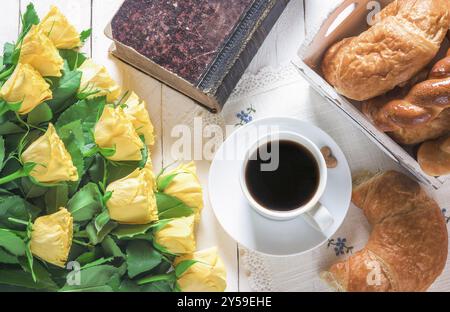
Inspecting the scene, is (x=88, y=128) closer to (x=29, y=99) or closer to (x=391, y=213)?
(x=29, y=99)

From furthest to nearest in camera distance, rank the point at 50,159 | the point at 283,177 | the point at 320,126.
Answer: the point at 320,126, the point at 283,177, the point at 50,159

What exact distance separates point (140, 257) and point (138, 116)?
24 cm

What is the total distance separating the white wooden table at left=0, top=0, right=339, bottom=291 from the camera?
3.90ft

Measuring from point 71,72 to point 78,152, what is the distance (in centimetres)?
16

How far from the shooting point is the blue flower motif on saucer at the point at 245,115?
1.18m

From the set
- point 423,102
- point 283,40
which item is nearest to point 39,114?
point 283,40

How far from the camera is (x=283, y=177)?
1.07m

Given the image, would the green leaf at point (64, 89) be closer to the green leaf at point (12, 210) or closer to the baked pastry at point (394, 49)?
the green leaf at point (12, 210)

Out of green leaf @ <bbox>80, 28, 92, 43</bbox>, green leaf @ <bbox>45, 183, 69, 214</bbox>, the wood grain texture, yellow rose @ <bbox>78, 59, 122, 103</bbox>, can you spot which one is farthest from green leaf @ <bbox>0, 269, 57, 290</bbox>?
the wood grain texture

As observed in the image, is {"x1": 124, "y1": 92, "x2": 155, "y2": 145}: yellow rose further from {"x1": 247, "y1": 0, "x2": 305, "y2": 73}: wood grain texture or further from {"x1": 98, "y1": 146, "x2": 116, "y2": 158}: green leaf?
{"x1": 247, "y1": 0, "x2": 305, "y2": 73}: wood grain texture

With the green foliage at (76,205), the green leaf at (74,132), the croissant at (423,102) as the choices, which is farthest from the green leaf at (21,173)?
the croissant at (423,102)

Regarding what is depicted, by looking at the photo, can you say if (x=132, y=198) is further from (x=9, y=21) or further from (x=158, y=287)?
(x=9, y=21)

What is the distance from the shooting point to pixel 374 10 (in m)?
1.06

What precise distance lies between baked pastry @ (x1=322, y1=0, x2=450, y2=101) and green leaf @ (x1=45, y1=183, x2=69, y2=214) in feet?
1.58
